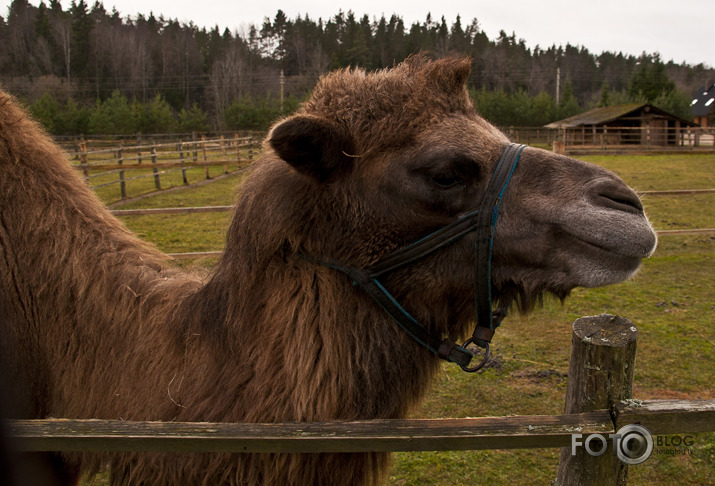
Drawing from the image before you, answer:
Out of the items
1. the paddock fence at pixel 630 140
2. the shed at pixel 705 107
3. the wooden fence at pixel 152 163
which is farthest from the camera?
the shed at pixel 705 107

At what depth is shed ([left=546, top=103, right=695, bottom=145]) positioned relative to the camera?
38.3 metres

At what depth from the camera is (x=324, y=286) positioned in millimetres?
2145

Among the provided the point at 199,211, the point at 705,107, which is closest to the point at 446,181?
the point at 199,211

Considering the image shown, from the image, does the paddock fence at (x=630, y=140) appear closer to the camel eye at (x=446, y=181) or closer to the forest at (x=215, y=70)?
the forest at (x=215, y=70)

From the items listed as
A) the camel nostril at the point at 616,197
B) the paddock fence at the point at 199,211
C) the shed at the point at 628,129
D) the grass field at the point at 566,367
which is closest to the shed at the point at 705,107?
the shed at the point at 628,129

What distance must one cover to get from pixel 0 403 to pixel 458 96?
2.24 metres

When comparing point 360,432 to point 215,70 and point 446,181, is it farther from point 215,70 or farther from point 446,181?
point 215,70

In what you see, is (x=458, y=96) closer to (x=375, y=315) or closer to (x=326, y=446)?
(x=375, y=315)

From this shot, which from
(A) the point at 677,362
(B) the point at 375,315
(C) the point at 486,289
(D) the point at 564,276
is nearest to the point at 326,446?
(B) the point at 375,315

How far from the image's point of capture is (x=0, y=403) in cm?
204

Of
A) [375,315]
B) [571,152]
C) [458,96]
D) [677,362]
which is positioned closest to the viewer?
[375,315]

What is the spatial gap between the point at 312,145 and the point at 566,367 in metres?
4.51

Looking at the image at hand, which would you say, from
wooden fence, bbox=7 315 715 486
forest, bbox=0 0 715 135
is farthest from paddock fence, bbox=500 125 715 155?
wooden fence, bbox=7 315 715 486

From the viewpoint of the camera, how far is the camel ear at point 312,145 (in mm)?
1967
